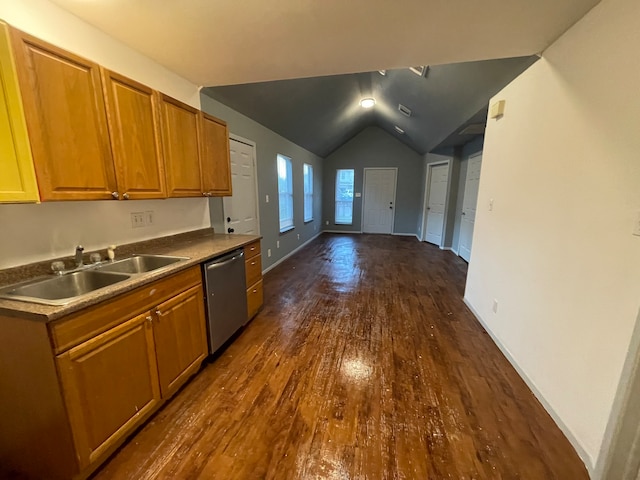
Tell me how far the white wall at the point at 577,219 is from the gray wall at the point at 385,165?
17.9 feet

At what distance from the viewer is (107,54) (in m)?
1.80

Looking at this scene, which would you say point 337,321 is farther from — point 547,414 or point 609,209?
point 609,209

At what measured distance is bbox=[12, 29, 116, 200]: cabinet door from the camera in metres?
1.20

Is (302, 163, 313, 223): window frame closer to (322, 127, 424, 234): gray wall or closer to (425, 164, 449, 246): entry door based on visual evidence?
(322, 127, 424, 234): gray wall

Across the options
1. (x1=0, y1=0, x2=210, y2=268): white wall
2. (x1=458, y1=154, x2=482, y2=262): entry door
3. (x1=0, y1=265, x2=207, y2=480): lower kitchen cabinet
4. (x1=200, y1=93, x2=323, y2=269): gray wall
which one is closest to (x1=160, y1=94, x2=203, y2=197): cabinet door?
(x1=0, y1=0, x2=210, y2=268): white wall

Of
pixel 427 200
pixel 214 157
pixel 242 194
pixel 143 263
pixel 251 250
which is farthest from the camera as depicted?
pixel 427 200

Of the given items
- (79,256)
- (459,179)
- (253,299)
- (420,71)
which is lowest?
(253,299)

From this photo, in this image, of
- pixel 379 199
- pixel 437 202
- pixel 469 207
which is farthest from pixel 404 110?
pixel 379 199

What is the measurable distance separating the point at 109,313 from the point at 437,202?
21.9 feet

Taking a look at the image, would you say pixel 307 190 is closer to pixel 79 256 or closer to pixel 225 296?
pixel 225 296

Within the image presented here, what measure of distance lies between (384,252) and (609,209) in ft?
15.0

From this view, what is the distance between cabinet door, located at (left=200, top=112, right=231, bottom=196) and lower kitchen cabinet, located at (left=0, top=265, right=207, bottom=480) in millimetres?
1259

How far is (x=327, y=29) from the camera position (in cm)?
166

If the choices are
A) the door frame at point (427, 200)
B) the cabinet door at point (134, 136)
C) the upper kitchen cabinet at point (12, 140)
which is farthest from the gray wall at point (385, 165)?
the upper kitchen cabinet at point (12, 140)
